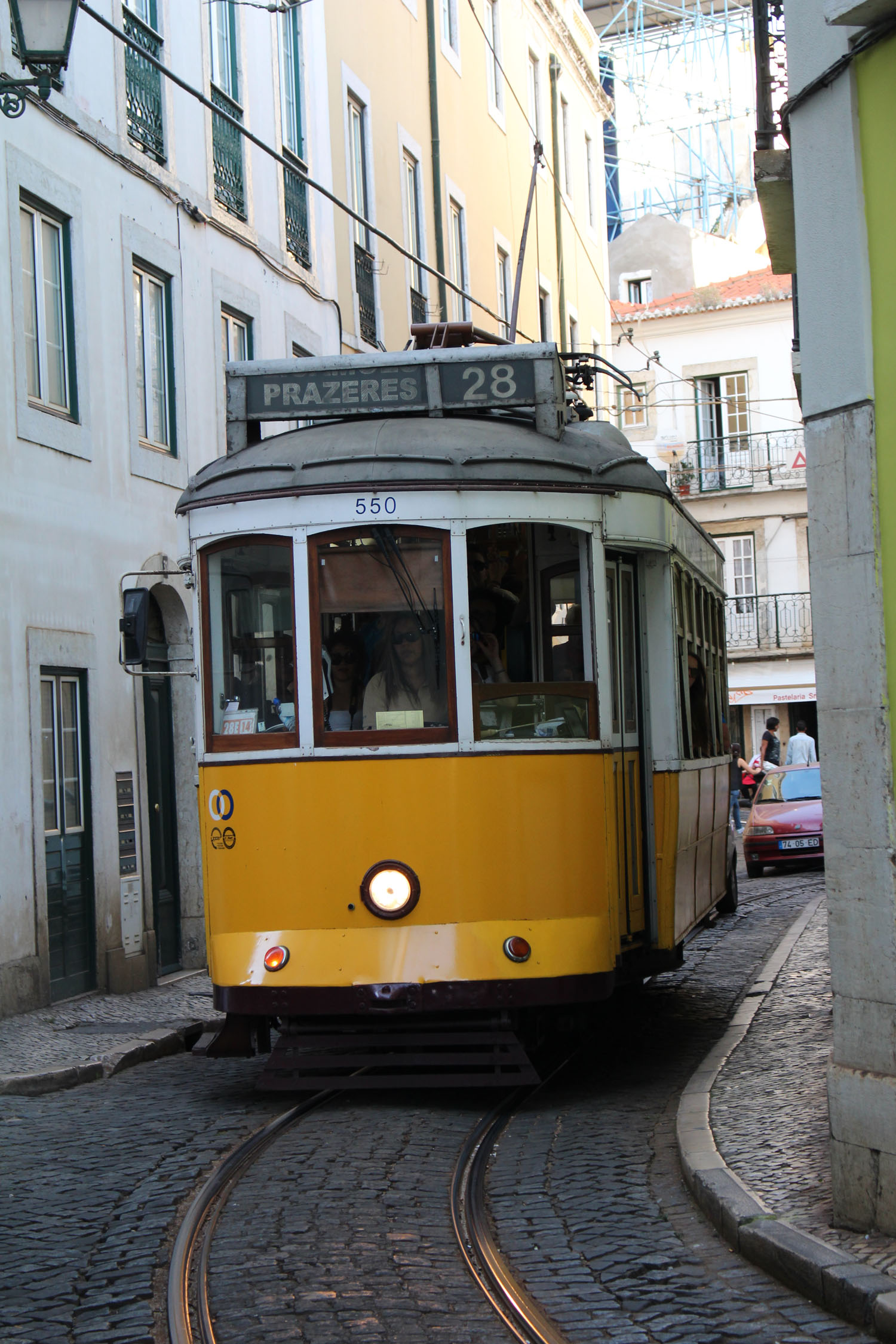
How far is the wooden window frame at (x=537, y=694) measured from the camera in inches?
317

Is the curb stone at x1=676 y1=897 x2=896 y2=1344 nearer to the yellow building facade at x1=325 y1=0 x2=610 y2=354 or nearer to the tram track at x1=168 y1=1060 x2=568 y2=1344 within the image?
the tram track at x1=168 y1=1060 x2=568 y2=1344

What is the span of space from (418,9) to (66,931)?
16432 millimetres

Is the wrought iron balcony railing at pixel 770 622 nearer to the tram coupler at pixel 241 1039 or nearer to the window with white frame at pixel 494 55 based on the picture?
the window with white frame at pixel 494 55

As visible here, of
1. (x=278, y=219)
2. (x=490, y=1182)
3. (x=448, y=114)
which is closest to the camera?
(x=490, y=1182)

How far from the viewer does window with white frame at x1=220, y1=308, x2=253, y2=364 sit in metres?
16.6

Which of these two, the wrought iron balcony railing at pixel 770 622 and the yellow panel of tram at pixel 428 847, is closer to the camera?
the yellow panel of tram at pixel 428 847

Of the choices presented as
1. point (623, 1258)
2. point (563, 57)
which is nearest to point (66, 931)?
point (623, 1258)

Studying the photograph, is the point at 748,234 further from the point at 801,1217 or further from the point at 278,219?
the point at 801,1217

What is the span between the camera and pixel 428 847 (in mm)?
7930

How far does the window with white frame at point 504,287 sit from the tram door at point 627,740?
66.7ft

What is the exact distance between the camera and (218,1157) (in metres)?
7.08

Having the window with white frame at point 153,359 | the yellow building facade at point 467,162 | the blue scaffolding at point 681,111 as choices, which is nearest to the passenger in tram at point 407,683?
the window with white frame at point 153,359

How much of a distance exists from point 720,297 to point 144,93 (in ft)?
109

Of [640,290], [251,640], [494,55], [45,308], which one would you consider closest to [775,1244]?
[251,640]
